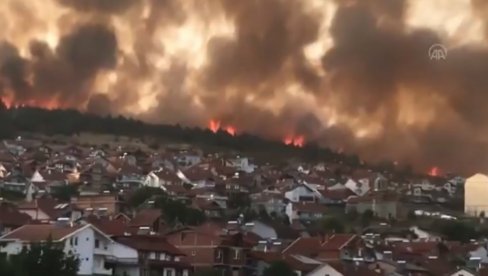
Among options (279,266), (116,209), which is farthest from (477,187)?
(279,266)

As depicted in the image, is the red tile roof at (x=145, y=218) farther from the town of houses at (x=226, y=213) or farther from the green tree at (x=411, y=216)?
the green tree at (x=411, y=216)

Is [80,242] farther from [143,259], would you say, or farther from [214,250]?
[214,250]

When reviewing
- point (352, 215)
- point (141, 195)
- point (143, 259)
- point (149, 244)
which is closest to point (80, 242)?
point (143, 259)

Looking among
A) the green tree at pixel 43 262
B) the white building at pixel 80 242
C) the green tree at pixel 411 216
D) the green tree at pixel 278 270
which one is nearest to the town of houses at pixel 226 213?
the white building at pixel 80 242

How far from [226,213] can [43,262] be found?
1161 inches

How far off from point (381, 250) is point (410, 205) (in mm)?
22863

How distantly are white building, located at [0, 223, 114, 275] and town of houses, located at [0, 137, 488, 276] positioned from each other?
4 cm

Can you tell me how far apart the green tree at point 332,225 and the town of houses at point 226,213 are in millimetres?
139

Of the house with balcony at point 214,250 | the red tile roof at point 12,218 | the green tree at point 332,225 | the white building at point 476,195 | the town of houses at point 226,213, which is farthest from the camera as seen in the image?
the white building at point 476,195

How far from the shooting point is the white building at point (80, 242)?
40.0 meters

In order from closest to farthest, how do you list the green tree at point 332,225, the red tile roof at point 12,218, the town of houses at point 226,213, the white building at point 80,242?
the white building at point 80,242
the town of houses at point 226,213
the red tile roof at point 12,218
the green tree at point 332,225

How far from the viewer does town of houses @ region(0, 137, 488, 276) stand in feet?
138

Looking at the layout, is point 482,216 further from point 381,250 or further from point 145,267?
point 145,267

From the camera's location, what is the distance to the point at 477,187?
260ft
